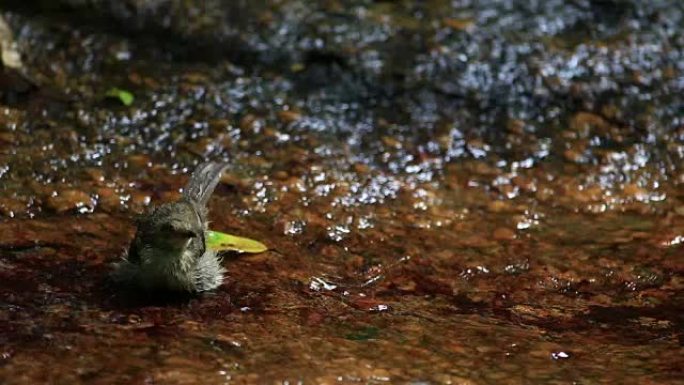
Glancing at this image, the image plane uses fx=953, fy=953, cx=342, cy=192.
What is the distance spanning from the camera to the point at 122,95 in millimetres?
6797

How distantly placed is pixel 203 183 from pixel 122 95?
1.92 m

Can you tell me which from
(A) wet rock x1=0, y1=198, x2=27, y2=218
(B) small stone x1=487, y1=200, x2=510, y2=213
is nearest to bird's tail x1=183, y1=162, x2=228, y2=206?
(A) wet rock x1=0, y1=198, x2=27, y2=218

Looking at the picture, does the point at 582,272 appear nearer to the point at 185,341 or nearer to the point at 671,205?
the point at 671,205

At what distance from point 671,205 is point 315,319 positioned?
3.08 m

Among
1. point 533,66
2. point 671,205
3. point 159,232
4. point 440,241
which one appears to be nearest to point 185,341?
point 159,232

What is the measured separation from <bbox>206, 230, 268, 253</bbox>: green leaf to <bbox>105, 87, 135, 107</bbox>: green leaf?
2060 millimetres

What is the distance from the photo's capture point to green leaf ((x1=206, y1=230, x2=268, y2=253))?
16.1 ft

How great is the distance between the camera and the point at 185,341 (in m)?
3.73

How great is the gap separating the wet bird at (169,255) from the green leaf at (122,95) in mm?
2512

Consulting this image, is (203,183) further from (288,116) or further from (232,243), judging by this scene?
(288,116)

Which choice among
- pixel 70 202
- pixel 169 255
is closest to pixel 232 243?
pixel 169 255

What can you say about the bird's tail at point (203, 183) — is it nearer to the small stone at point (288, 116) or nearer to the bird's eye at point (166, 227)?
the bird's eye at point (166, 227)

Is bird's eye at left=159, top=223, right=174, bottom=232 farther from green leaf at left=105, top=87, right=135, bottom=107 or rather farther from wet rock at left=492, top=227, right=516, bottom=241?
green leaf at left=105, top=87, right=135, bottom=107

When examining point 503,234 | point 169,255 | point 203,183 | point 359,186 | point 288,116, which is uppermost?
point 288,116
